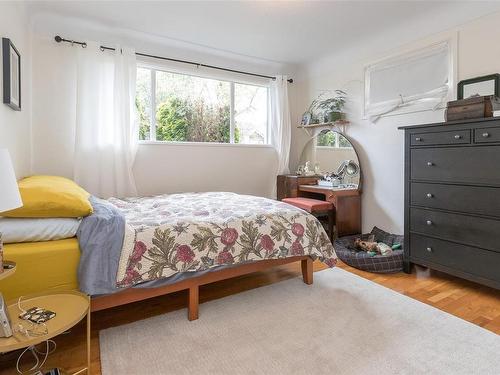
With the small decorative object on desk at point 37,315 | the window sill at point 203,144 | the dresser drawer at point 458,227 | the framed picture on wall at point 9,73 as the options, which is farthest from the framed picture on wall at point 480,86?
the framed picture on wall at point 9,73

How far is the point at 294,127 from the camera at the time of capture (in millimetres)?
4547

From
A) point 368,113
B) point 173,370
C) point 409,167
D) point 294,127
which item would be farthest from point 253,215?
point 294,127

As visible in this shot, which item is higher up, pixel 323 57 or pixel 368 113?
pixel 323 57

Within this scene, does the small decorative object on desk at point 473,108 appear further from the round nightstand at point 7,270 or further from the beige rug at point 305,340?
the round nightstand at point 7,270

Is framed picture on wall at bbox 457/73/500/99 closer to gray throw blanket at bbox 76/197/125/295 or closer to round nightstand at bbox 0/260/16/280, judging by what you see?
gray throw blanket at bbox 76/197/125/295

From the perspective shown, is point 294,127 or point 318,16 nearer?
point 318,16

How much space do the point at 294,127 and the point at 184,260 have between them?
323 cm

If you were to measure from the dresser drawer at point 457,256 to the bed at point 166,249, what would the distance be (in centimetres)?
80

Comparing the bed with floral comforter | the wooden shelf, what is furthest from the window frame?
the bed with floral comforter

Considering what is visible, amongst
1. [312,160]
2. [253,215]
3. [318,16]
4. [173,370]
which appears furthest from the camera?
[312,160]

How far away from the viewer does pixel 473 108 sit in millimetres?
2178

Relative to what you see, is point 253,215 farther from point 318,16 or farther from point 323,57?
point 323,57

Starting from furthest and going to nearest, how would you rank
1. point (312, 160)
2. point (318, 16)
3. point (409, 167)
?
point (312, 160)
point (318, 16)
point (409, 167)

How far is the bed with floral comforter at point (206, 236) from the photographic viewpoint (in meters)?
1.72
